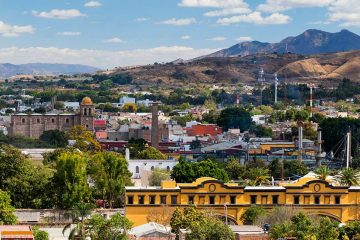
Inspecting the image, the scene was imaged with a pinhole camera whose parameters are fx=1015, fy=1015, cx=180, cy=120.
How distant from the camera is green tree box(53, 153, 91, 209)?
5219 centimetres

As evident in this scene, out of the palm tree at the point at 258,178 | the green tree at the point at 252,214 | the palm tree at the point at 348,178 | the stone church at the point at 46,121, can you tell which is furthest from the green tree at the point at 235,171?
the stone church at the point at 46,121

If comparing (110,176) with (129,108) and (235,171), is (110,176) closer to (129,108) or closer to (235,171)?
(235,171)

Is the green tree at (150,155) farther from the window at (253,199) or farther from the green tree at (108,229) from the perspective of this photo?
the green tree at (108,229)

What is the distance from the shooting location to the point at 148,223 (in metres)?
46.7

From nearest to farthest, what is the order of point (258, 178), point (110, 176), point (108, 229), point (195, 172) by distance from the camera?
point (108, 229)
point (110, 176)
point (258, 178)
point (195, 172)

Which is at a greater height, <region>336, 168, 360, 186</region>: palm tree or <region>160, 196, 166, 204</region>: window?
<region>336, 168, 360, 186</region>: palm tree

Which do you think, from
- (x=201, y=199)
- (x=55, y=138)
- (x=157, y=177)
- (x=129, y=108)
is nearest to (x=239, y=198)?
(x=201, y=199)

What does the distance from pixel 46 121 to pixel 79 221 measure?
265 ft

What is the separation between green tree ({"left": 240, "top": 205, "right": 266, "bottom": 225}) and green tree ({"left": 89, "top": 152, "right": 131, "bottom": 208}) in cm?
809

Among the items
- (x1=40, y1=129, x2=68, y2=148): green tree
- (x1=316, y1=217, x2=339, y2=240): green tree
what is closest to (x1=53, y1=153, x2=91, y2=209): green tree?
(x1=316, y1=217, x2=339, y2=240): green tree

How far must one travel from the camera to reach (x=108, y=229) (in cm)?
3769

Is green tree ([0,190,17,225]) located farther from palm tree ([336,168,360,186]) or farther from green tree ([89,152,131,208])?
palm tree ([336,168,360,186])

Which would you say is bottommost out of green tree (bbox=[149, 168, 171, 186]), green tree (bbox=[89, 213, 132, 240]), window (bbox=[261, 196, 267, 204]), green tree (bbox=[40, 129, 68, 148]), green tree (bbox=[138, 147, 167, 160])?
green tree (bbox=[40, 129, 68, 148])

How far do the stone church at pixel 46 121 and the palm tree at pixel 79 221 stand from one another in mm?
71344
